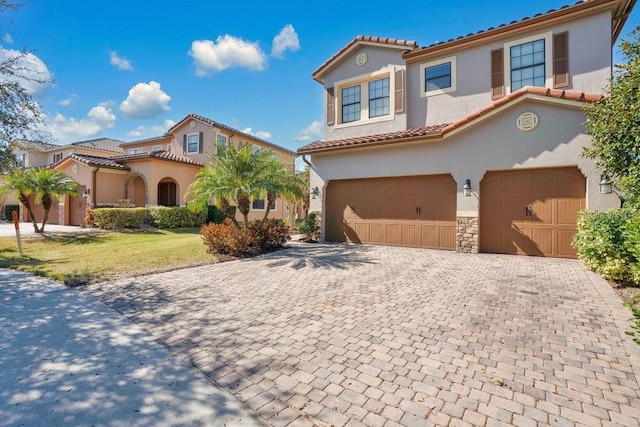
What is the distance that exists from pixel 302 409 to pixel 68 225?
25.5 meters

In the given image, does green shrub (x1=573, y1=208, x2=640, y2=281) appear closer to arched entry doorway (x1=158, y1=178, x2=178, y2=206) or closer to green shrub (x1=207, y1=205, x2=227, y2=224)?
green shrub (x1=207, y1=205, x2=227, y2=224)

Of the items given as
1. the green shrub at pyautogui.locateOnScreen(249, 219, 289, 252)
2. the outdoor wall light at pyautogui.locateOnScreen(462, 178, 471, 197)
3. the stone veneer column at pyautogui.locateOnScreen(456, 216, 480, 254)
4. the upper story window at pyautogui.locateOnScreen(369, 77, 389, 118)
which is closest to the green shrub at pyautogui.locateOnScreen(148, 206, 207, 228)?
the green shrub at pyautogui.locateOnScreen(249, 219, 289, 252)

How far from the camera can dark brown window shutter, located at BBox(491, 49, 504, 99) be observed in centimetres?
1168

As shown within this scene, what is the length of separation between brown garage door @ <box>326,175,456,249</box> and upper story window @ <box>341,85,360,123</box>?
10.8 ft

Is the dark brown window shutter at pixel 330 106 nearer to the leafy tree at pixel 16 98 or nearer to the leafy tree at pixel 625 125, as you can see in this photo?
the leafy tree at pixel 625 125

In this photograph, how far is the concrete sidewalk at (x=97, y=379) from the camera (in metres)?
2.74

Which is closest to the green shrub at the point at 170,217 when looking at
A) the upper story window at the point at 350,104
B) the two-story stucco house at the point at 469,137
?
the two-story stucco house at the point at 469,137

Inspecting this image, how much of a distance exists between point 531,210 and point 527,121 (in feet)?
9.40

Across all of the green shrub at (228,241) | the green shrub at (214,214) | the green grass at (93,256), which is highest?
the green shrub at (214,214)

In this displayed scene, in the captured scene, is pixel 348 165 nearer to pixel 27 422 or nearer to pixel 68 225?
pixel 27 422

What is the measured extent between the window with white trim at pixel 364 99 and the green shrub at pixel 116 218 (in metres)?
13.5

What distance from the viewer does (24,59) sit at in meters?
9.45

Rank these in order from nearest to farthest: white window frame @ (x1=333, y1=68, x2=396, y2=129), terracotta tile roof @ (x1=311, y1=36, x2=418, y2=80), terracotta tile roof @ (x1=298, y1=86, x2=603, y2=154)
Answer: terracotta tile roof @ (x1=298, y1=86, x2=603, y2=154), terracotta tile roof @ (x1=311, y1=36, x2=418, y2=80), white window frame @ (x1=333, y1=68, x2=396, y2=129)

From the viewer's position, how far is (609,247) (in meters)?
6.85
